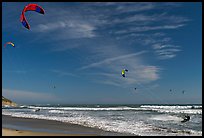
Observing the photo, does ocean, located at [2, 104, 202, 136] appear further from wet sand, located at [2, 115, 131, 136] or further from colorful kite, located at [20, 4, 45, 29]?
colorful kite, located at [20, 4, 45, 29]

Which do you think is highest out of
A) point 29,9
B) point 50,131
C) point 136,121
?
point 29,9

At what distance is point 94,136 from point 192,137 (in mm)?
3943

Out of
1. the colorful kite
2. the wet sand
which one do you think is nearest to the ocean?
the wet sand

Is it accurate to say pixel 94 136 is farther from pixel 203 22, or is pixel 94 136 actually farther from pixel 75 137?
pixel 203 22

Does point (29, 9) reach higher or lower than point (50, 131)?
higher

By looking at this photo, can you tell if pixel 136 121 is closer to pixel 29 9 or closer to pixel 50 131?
pixel 50 131

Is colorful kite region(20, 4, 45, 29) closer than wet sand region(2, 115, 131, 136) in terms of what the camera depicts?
Yes

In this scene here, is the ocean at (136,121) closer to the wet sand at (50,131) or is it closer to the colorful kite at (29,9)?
the wet sand at (50,131)

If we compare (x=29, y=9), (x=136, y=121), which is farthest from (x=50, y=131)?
(x=136, y=121)

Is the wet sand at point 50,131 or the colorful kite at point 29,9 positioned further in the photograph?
the wet sand at point 50,131

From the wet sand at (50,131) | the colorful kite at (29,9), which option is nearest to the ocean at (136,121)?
the wet sand at (50,131)

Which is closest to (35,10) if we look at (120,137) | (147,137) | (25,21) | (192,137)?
(25,21)

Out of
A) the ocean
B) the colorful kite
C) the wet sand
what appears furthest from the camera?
the ocean

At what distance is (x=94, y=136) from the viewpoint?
33.8ft
